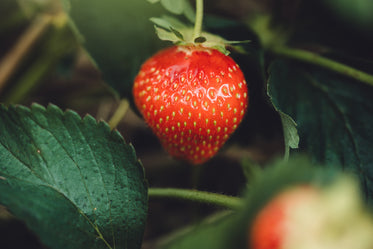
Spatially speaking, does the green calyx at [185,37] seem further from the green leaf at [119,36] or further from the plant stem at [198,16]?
the green leaf at [119,36]

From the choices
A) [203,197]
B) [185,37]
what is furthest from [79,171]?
[185,37]

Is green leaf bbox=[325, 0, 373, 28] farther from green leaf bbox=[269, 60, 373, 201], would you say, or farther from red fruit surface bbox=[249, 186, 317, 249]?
red fruit surface bbox=[249, 186, 317, 249]

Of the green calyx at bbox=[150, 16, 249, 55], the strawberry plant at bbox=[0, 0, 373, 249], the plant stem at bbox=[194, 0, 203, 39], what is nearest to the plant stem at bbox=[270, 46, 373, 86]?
the strawberry plant at bbox=[0, 0, 373, 249]

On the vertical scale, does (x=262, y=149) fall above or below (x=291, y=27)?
below

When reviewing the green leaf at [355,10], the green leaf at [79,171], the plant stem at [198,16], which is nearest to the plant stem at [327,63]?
the green leaf at [355,10]

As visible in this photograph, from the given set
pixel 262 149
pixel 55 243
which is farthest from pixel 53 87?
pixel 55 243

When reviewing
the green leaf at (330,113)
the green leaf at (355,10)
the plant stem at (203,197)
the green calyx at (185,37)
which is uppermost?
the green leaf at (355,10)

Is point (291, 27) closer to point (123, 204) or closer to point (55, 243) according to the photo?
point (123, 204)
